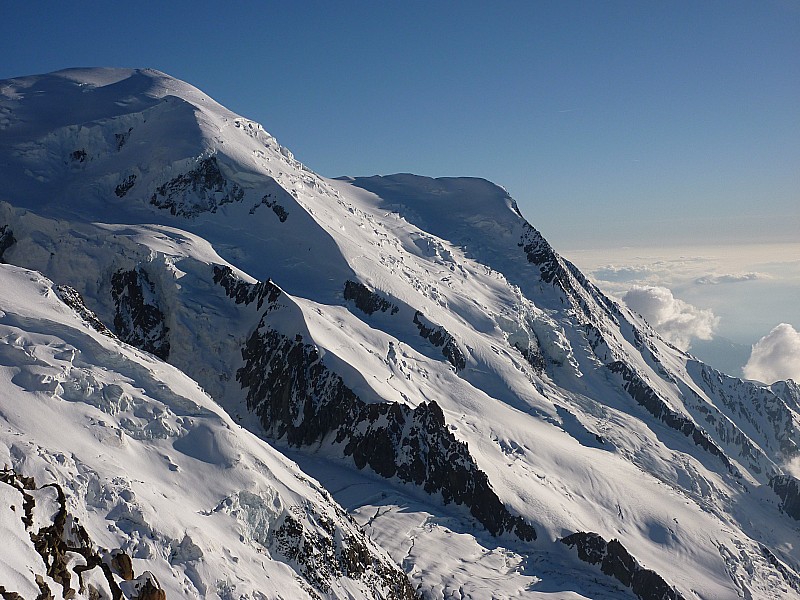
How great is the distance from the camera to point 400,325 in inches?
3652

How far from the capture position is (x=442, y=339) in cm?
9388

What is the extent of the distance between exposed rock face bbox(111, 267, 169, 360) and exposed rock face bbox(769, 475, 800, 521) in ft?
410

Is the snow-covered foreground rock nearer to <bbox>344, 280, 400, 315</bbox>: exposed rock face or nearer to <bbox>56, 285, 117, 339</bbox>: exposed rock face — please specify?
<bbox>56, 285, 117, 339</bbox>: exposed rock face

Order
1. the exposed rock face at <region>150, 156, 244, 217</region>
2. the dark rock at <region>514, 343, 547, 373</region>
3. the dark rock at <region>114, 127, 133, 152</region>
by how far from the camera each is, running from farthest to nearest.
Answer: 1. the dark rock at <region>514, 343, 547, 373</region>
2. the dark rock at <region>114, 127, 133, 152</region>
3. the exposed rock face at <region>150, 156, 244, 217</region>

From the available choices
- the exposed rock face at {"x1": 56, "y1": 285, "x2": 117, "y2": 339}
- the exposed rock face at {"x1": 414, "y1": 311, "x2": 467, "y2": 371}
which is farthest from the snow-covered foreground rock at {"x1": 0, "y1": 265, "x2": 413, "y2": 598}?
the exposed rock face at {"x1": 414, "y1": 311, "x2": 467, "y2": 371}

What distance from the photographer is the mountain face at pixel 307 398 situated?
32.4 m

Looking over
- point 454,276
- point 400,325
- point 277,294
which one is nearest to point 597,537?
point 400,325

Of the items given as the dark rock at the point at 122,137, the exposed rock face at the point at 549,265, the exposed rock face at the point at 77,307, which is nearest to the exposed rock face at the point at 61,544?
the exposed rock face at the point at 77,307

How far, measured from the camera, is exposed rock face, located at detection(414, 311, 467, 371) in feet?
306

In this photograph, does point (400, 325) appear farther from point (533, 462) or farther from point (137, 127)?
point (137, 127)

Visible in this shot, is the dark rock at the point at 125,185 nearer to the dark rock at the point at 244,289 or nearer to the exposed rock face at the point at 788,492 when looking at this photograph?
the dark rock at the point at 244,289

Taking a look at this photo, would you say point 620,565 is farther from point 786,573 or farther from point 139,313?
point 139,313

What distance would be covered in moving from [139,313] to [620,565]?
6330 cm

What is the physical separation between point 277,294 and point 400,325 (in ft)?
71.9
